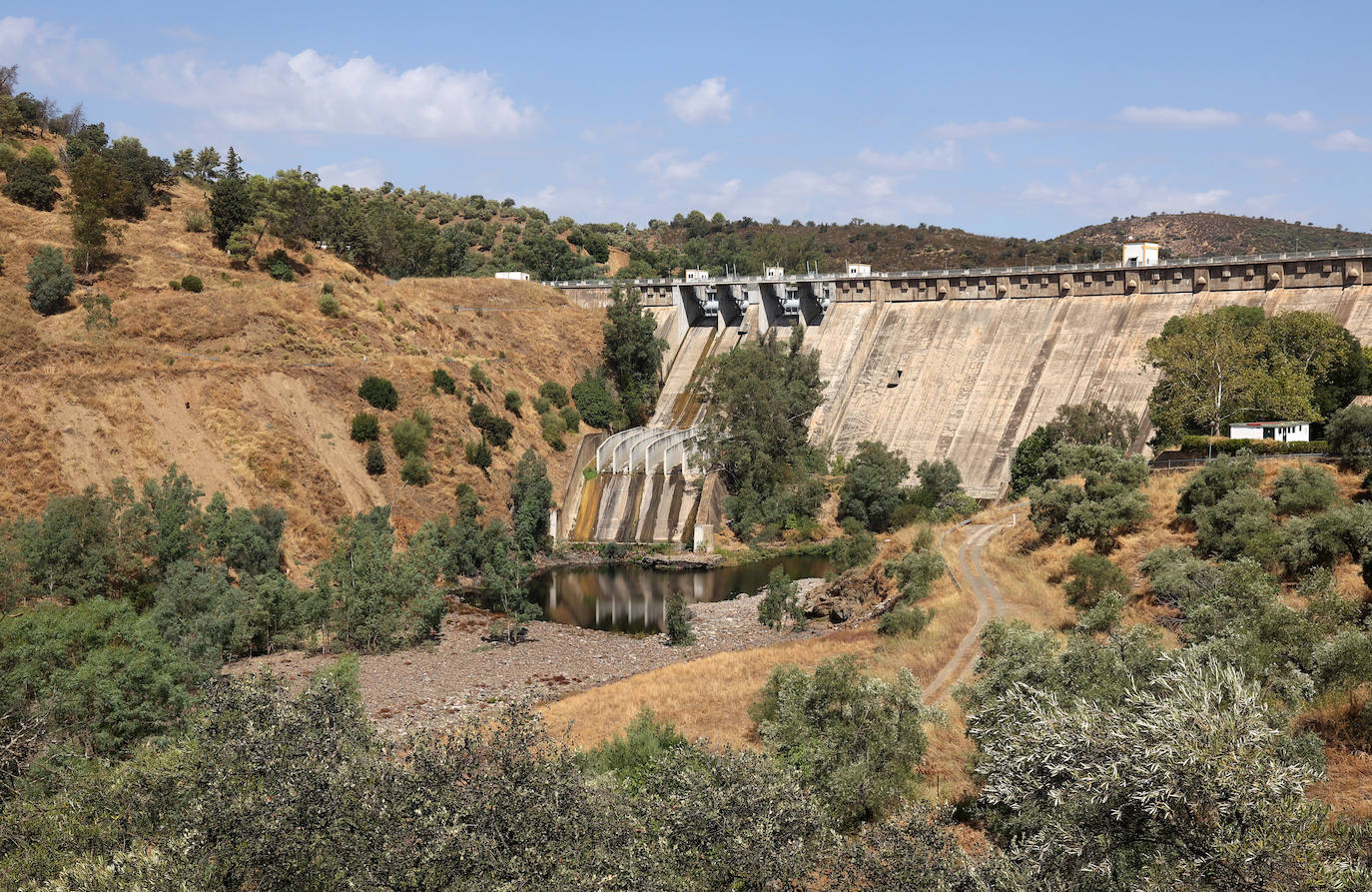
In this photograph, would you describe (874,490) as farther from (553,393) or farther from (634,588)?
(553,393)

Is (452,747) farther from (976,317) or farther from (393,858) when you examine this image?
(976,317)

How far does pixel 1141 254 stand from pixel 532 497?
3721 centimetres

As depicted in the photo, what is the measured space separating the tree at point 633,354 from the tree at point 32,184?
33763mm

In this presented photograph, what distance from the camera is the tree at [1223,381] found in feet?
137

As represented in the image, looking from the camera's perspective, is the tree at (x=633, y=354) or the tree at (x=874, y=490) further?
the tree at (x=633, y=354)

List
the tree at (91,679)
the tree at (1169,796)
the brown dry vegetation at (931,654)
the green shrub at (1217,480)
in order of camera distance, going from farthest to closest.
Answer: the green shrub at (1217,480), the brown dry vegetation at (931,654), the tree at (91,679), the tree at (1169,796)

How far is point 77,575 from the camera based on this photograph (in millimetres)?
37219

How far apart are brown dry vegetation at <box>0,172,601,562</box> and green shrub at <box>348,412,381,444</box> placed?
58 cm

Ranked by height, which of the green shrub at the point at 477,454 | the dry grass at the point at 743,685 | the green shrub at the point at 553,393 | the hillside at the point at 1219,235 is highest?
the hillside at the point at 1219,235

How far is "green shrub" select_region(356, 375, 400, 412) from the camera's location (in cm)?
5684

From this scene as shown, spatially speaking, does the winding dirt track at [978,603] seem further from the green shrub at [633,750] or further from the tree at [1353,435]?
the tree at [1353,435]

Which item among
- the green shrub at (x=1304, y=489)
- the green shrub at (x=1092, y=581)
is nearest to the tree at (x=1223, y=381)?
the green shrub at (x=1304, y=489)

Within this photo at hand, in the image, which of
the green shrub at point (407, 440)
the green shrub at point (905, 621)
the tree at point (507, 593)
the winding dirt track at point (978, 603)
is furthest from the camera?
the green shrub at point (407, 440)

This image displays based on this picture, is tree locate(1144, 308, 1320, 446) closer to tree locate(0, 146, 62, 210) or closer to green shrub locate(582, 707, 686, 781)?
green shrub locate(582, 707, 686, 781)
